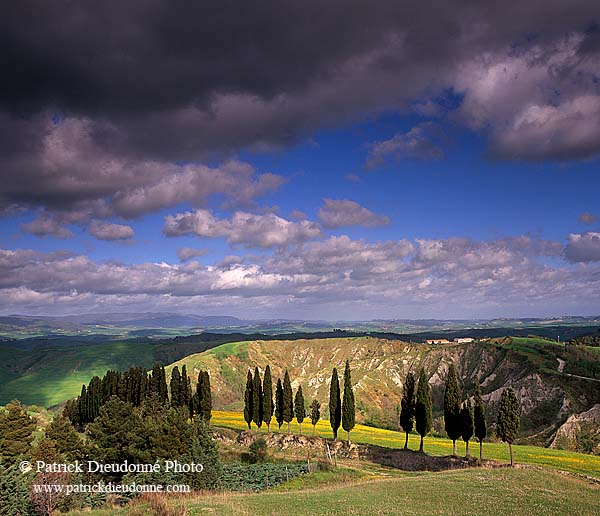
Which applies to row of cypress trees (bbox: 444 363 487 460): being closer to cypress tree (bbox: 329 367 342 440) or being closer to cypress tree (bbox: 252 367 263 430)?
cypress tree (bbox: 329 367 342 440)

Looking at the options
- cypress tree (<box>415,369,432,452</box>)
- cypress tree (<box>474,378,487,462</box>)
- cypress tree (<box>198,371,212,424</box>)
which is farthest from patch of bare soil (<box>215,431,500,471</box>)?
cypress tree (<box>198,371,212,424</box>)

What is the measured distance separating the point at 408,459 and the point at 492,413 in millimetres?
60625

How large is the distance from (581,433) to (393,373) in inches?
2366

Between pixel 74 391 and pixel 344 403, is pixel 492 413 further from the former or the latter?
pixel 74 391

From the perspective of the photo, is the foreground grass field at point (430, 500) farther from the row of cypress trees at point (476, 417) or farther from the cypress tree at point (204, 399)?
the cypress tree at point (204, 399)

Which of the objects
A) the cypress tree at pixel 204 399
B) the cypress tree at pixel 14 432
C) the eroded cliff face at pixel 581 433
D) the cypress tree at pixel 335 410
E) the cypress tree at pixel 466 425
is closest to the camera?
the cypress tree at pixel 14 432

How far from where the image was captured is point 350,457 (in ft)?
201

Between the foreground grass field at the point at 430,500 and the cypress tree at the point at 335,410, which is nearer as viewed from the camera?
the foreground grass field at the point at 430,500

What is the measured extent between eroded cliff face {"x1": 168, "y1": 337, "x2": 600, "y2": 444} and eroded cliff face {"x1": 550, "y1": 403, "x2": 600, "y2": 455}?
333 cm

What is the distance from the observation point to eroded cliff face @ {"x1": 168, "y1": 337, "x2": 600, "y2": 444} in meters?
96.4

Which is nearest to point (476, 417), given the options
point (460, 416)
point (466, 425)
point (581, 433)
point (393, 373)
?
point (466, 425)

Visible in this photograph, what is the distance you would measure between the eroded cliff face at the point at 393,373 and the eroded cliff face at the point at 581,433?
3329 mm

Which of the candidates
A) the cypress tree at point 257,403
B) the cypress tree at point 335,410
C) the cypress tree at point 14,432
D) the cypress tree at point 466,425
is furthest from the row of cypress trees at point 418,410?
the cypress tree at point 14,432

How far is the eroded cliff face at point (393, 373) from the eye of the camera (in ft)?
316
